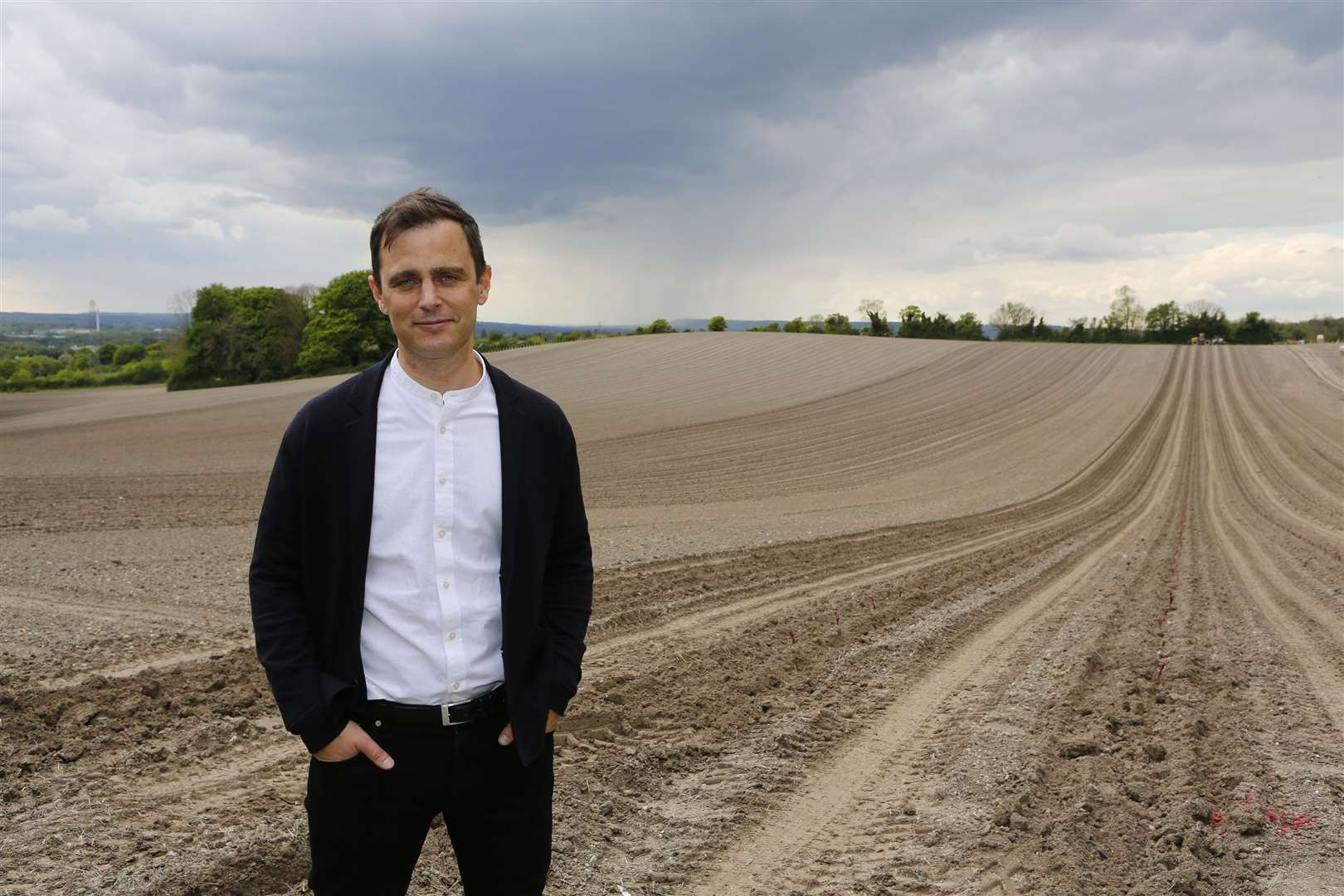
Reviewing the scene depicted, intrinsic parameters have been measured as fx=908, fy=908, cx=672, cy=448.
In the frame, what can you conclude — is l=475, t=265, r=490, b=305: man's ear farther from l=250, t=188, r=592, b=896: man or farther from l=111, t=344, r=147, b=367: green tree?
l=111, t=344, r=147, b=367: green tree

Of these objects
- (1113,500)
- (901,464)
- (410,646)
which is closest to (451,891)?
(410,646)

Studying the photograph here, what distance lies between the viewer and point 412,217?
2285 millimetres

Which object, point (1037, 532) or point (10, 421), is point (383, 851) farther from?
point (10, 421)

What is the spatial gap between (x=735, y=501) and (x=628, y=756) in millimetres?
11012

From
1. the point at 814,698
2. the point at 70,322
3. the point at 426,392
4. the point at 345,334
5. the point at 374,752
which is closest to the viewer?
the point at 374,752

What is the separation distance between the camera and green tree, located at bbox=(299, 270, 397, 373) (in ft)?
193

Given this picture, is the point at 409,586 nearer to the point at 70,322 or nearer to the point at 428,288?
the point at 428,288

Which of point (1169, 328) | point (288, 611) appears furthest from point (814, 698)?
point (1169, 328)

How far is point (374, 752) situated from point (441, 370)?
964 mm

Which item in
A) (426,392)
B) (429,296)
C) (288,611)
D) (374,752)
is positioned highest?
(429,296)

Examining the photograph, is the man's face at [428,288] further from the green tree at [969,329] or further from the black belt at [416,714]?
the green tree at [969,329]

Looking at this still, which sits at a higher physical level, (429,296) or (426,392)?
(429,296)

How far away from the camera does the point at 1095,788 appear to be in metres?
4.95

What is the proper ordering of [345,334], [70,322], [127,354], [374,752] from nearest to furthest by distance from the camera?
[374,752], [345,334], [127,354], [70,322]
